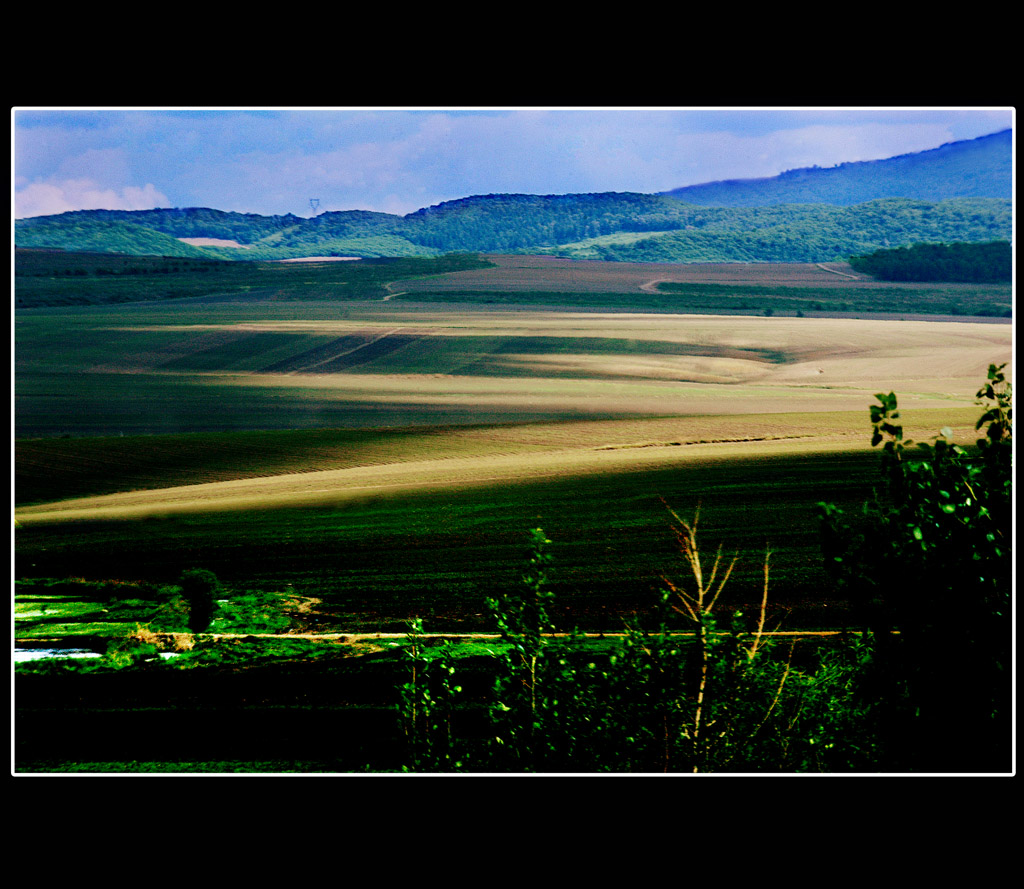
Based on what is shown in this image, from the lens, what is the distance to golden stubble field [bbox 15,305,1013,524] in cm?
378

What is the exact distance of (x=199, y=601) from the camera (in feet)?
11.3

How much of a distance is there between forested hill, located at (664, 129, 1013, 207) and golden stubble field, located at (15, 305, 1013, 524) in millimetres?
580

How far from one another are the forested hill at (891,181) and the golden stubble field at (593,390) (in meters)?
0.58

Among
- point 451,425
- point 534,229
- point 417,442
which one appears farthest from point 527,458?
point 534,229

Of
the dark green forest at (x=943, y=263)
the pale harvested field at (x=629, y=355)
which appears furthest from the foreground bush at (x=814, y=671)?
the pale harvested field at (x=629, y=355)

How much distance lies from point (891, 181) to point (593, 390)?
62.1 inches

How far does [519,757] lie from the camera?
312cm

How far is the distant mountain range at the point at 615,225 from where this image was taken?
11.7 ft

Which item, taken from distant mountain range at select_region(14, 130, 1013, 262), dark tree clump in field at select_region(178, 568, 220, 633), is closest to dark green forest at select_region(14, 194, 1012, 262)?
distant mountain range at select_region(14, 130, 1013, 262)

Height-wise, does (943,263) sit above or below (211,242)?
below

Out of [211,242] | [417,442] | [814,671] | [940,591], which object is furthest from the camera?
[417,442]

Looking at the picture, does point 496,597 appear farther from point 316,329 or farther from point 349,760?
point 316,329

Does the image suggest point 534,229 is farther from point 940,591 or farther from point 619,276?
point 940,591

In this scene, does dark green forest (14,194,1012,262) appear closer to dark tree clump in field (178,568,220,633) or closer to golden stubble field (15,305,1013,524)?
golden stubble field (15,305,1013,524)
